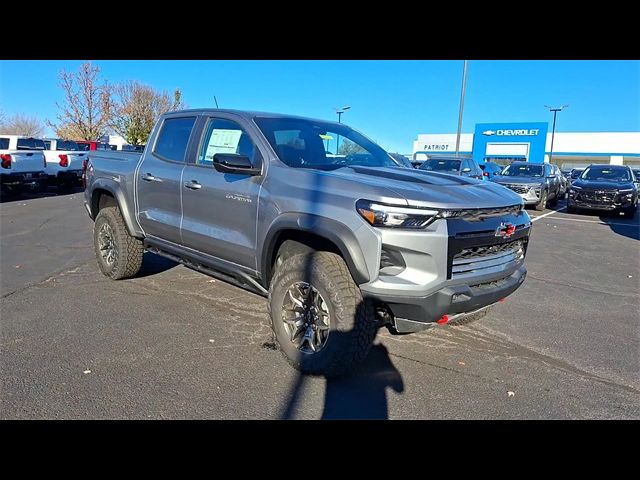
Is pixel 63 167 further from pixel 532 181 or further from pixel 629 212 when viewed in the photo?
pixel 629 212

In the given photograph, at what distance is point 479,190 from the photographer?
3266 mm

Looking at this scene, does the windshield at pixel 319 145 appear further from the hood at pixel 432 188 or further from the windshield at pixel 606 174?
the windshield at pixel 606 174

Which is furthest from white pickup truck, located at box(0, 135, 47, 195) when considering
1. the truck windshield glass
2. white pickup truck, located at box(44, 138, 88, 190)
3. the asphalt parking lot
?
the truck windshield glass

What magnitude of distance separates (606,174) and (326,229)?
15.0 meters

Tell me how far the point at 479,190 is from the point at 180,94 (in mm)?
38087

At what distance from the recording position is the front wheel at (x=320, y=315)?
115 inches

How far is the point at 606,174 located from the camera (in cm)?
1441

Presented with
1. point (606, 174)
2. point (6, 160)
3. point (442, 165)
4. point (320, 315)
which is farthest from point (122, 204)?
point (606, 174)

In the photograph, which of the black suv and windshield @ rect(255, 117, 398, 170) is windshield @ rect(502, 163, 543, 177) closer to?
the black suv

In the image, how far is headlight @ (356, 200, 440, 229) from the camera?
275 cm

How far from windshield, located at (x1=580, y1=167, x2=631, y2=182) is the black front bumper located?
13.9 meters
